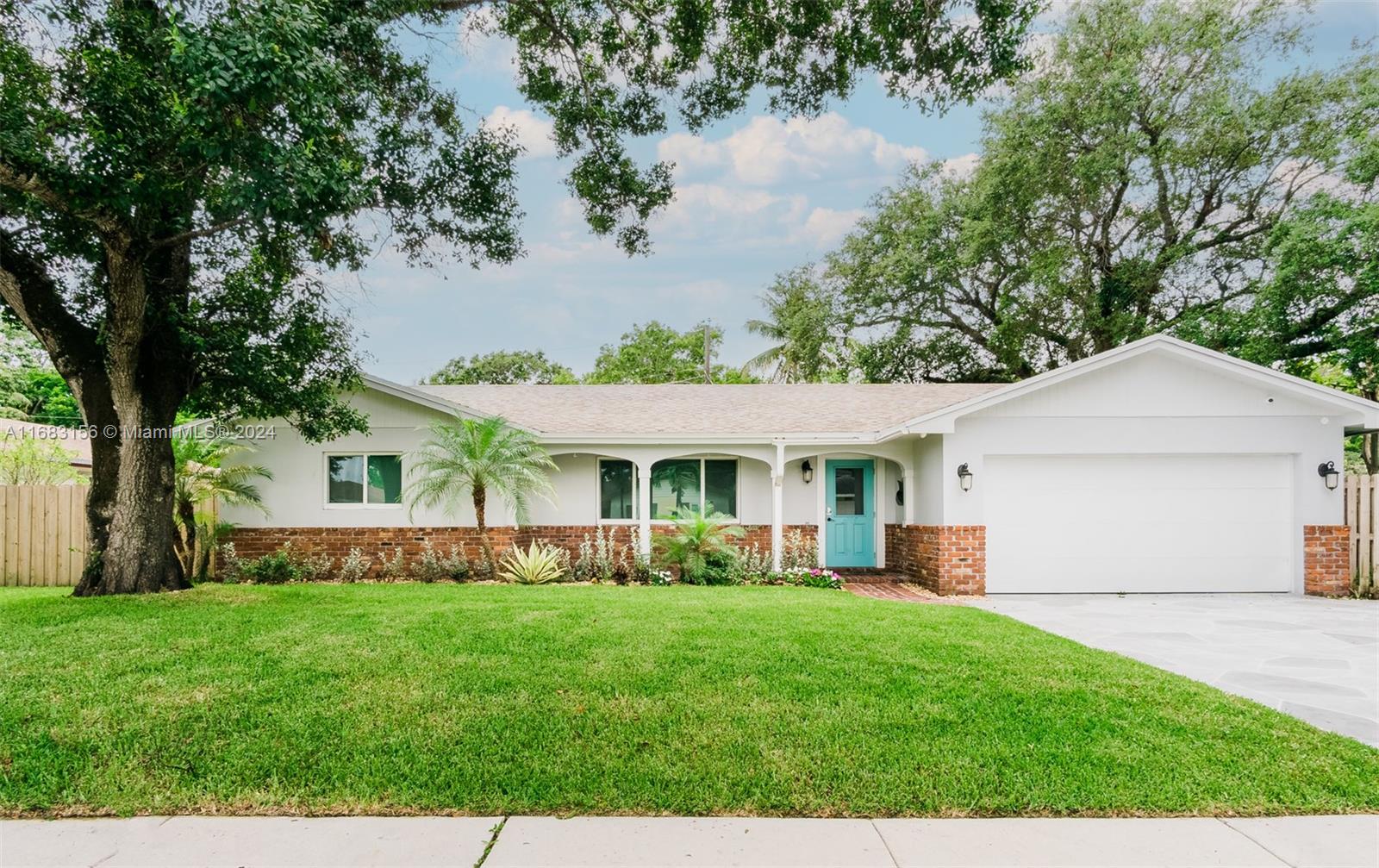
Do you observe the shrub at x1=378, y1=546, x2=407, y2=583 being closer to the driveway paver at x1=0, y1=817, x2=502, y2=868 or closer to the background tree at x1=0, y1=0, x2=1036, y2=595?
the background tree at x1=0, y1=0, x2=1036, y2=595

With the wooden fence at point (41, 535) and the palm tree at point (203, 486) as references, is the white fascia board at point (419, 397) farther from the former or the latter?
the wooden fence at point (41, 535)

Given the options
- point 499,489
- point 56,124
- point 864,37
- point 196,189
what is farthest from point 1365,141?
point 56,124

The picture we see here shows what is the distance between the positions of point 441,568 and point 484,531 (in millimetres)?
1000

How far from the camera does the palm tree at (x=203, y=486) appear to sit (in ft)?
33.7

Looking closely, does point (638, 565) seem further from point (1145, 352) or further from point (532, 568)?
point (1145, 352)

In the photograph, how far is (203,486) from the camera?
1066cm

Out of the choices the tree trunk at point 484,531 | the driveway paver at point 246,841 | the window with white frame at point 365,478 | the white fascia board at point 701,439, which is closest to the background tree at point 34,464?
the window with white frame at point 365,478

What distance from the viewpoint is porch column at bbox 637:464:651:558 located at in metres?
11.9

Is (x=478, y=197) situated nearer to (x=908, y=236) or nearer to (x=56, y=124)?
(x=56, y=124)

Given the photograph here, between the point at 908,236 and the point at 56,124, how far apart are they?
19.2 m

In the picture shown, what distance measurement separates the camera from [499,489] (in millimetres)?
11109

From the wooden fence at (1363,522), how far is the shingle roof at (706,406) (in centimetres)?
574

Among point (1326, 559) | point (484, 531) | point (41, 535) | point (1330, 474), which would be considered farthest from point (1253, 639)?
point (41, 535)

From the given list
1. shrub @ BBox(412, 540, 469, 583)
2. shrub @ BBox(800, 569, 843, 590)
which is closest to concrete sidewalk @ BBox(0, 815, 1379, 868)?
shrub @ BBox(800, 569, 843, 590)
